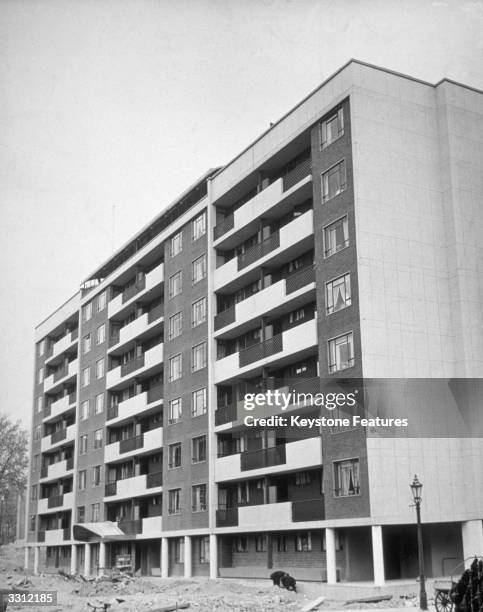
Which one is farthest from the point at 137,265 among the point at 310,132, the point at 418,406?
the point at 418,406

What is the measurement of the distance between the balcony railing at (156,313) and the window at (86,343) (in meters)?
12.6

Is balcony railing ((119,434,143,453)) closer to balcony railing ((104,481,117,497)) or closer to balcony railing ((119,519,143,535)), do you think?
balcony railing ((104,481,117,497))

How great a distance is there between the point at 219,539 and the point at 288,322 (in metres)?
13.0

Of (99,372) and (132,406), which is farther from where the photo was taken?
(99,372)

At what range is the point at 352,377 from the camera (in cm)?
3716

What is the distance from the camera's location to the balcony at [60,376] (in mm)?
71750

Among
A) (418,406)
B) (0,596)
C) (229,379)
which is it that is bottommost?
(0,596)

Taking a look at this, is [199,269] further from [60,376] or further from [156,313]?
[60,376]

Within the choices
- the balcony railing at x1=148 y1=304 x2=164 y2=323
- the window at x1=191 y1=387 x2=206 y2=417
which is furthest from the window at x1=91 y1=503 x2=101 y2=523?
the window at x1=191 y1=387 x2=206 y2=417

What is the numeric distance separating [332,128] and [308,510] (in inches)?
734

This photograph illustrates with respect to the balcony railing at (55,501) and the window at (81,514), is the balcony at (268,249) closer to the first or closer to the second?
the window at (81,514)

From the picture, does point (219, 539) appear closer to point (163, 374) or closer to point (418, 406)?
point (163, 374)

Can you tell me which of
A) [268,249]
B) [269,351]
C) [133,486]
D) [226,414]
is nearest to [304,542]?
[226,414]

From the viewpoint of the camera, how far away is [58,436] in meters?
73.8
